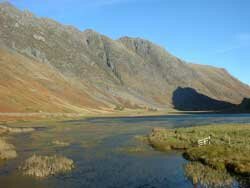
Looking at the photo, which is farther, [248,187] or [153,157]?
[153,157]

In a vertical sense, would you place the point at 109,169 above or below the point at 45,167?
below

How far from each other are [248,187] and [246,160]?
7.96m

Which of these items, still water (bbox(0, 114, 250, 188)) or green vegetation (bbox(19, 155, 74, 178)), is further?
green vegetation (bbox(19, 155, 74, 178))

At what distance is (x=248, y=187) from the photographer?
27.0 m

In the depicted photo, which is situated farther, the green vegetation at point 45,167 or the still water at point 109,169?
the green vegetation at point 45,167

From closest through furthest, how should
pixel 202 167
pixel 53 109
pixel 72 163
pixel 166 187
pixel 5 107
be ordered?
pixel 166 187 < pixel 202 167 < pixel 72 163 < pixel 5 107 < pixel 53 109

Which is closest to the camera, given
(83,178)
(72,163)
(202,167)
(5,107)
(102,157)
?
(83,178)

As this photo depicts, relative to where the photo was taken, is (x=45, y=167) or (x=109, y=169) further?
(x=109, y=169)

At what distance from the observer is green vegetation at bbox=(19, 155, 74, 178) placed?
1297 inches

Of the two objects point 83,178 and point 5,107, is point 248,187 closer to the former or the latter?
point 83,178

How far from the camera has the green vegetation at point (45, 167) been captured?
32938 millimetres

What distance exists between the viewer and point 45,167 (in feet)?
112

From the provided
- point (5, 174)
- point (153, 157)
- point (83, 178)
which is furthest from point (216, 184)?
point (5, 174)

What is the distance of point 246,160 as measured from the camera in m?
34.5
